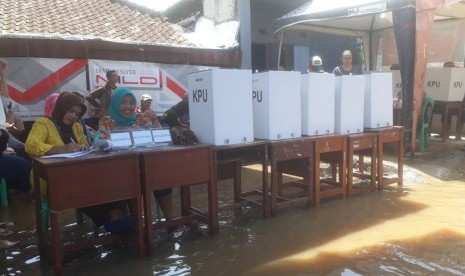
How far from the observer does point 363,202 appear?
15.8 feet

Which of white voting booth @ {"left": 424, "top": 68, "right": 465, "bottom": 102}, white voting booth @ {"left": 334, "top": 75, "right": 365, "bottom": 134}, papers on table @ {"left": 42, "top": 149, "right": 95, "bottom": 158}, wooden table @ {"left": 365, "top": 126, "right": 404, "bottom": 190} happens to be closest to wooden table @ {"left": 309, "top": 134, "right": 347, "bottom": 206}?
white voting booth @ {"left": 334, "top": 75, "right": 365, "bottom": 134}

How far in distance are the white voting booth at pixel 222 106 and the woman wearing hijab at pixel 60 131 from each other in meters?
1.04

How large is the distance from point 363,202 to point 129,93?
2936 mm

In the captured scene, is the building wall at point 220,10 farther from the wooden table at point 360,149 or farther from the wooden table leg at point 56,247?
the wooden table leg at point 56,247

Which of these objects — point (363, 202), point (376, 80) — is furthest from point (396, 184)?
point (376, 80)

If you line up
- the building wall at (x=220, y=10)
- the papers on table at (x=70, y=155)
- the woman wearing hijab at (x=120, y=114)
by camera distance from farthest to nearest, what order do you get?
1. the building wall at (x=220, y=10)
2. the woman wearing hijab at (x=120, y=114)
3. the papers on table at (x=70, y=155)

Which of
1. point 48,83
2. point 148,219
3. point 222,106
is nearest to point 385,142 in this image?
point 222,106

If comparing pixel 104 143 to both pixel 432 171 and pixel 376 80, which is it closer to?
pixel 376 80

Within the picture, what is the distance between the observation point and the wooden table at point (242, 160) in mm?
4105

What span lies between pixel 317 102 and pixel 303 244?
1.59 metres

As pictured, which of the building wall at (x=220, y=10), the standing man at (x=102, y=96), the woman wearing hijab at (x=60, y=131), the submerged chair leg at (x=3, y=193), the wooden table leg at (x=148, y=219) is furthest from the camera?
the building wall at (x=220, y=10)

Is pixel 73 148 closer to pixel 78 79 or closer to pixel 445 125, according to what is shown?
pixel 78 79

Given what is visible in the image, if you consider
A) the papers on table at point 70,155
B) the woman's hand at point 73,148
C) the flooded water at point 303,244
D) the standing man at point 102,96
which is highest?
the standing man at point 102,96

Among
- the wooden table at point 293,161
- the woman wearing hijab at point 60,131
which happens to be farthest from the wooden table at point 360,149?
the woman wearing hijab at point 60,131
